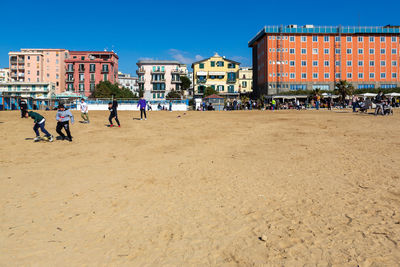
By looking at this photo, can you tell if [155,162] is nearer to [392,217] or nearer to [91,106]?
[392,217]

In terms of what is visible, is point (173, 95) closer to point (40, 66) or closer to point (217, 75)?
point (217, 75)

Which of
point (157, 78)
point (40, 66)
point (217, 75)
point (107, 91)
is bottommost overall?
point (107, 91)

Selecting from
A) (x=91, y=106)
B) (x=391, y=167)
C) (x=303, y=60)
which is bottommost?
(x=391, y=167)

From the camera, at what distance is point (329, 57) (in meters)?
73.3

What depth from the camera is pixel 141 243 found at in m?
3.77

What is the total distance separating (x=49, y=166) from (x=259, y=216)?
20.4 ft

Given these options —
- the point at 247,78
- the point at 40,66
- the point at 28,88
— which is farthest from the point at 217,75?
the point at 40,66

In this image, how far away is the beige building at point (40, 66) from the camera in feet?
307

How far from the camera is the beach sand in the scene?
3.47 meters

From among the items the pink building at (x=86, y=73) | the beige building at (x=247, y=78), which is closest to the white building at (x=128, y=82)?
the pink building at (x=86, y=73)

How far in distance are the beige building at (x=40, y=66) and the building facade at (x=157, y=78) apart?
24247 mm

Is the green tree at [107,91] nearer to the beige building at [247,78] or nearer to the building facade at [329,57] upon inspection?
the building facade at [329,57]

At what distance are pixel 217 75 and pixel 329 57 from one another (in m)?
27.3

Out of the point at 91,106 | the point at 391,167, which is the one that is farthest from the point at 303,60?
the point at 391,167
